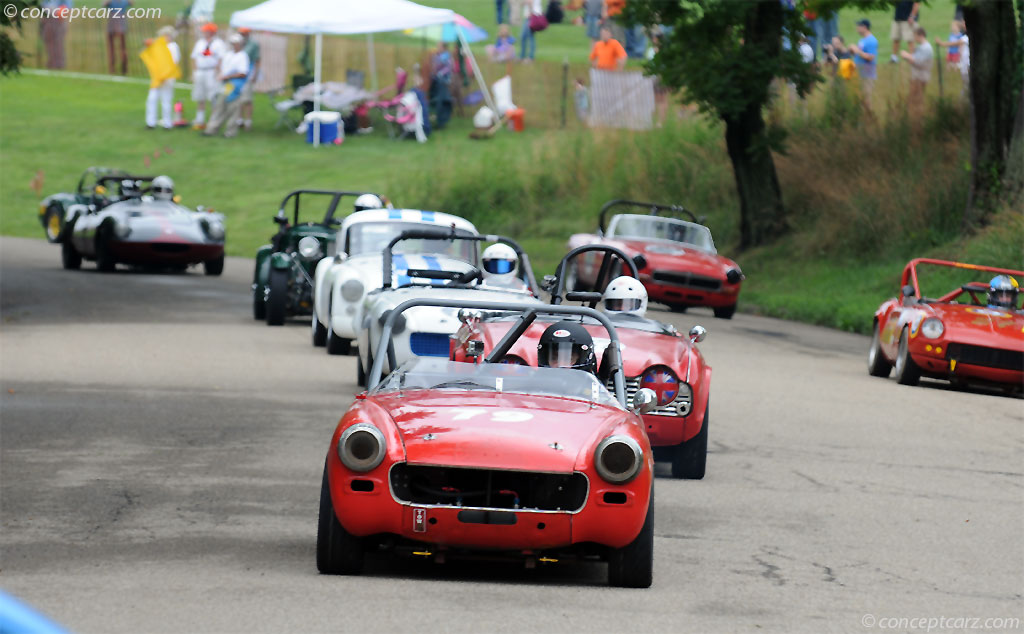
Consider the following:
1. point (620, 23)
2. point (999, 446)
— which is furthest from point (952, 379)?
point (620, 23)

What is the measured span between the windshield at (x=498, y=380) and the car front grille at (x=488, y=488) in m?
0.65

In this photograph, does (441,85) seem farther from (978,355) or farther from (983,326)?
(978,355)

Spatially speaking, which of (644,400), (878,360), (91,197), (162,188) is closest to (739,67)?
(162,188)

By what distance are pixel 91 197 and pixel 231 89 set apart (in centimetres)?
1356

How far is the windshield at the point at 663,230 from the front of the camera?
79.5 ft

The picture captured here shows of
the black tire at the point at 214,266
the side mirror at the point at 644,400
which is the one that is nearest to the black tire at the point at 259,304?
the black tire at the point at 214,266

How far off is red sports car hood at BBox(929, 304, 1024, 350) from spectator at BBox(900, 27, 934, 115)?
14.8m

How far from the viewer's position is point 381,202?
20.7 metres

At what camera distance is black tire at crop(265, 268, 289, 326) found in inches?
768

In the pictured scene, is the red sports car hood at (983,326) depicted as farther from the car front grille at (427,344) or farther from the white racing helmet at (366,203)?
the white racing helmet at (366,203)

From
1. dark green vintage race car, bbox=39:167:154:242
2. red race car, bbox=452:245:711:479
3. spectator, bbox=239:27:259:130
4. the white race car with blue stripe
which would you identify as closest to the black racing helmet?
red race car, bbox=452:245:711:479

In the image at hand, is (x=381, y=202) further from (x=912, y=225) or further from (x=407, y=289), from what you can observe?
(x=912, y=225)

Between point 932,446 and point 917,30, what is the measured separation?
2036cm

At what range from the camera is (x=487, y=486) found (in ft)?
22.5
